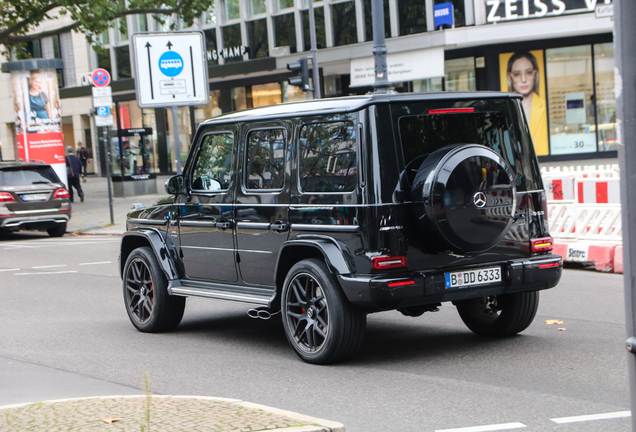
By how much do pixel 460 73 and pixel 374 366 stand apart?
24358 millimetres

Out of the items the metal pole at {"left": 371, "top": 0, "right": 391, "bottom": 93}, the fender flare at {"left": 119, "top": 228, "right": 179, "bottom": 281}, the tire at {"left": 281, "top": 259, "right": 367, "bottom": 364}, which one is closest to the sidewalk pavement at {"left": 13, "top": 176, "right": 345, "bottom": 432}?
the tire at {"left": 281, "top": 259, "right": 367, "bottom": 364}

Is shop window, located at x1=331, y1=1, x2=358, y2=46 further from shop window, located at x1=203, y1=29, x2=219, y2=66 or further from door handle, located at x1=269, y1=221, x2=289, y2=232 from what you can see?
door handle, located at x1=269, y1=221, x2=289, y2=232

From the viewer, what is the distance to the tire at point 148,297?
8102 mm

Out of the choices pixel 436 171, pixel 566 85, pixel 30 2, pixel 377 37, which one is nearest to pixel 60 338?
pixel 436 171

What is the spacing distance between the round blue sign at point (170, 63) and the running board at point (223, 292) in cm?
1060

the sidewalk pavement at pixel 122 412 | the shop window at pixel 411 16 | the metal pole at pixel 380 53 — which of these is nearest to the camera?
the sidewalk pavement at pixel 122 412

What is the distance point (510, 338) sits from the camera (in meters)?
7.33

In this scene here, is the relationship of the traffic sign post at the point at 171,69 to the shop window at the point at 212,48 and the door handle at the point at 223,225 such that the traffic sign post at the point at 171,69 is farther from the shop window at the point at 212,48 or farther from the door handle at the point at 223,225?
the shop window at the point at 212,48

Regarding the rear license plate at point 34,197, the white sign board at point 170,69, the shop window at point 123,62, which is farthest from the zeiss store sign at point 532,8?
the shop window at point 123,62

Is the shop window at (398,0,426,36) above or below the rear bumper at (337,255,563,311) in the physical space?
above

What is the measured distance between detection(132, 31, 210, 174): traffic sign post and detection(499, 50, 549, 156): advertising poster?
13464mm

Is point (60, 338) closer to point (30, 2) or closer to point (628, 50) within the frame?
point (628, 50)

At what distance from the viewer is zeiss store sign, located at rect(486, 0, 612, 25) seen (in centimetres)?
2614

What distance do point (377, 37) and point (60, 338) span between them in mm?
10342
